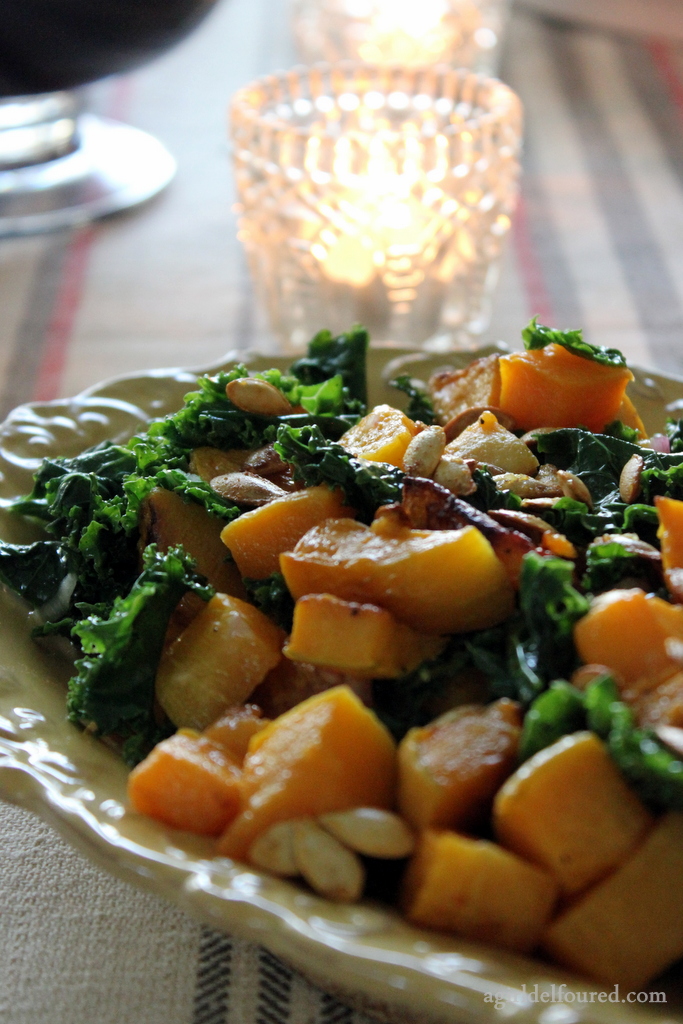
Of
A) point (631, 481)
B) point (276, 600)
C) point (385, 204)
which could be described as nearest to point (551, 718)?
point (276, 600)

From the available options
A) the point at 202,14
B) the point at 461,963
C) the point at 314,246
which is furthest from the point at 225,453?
the point at 202,14

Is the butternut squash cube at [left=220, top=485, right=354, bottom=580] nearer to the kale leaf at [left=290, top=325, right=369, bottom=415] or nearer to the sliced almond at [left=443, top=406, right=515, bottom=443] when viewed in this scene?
the sliced almond at [left=443, top=406, right=515, bottom=443]

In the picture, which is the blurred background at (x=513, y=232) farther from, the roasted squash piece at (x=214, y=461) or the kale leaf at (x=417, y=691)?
the kale leaf at (x=417, y=691)

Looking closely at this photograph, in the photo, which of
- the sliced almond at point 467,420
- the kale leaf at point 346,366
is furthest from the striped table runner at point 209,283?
the kale leaf at point 346,366

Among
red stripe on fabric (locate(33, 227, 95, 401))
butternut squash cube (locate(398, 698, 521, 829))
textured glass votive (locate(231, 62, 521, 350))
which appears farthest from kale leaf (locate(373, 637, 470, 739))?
red stripe on fabric (locate(33, 227, 95, 401))

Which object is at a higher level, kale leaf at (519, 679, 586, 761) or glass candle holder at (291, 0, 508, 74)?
glass candle holder at (291, 0, 508, 74)

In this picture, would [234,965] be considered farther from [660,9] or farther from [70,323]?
[660,9]

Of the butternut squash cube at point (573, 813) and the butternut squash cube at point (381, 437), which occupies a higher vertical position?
the butternut squash cube at point (381, 437)
